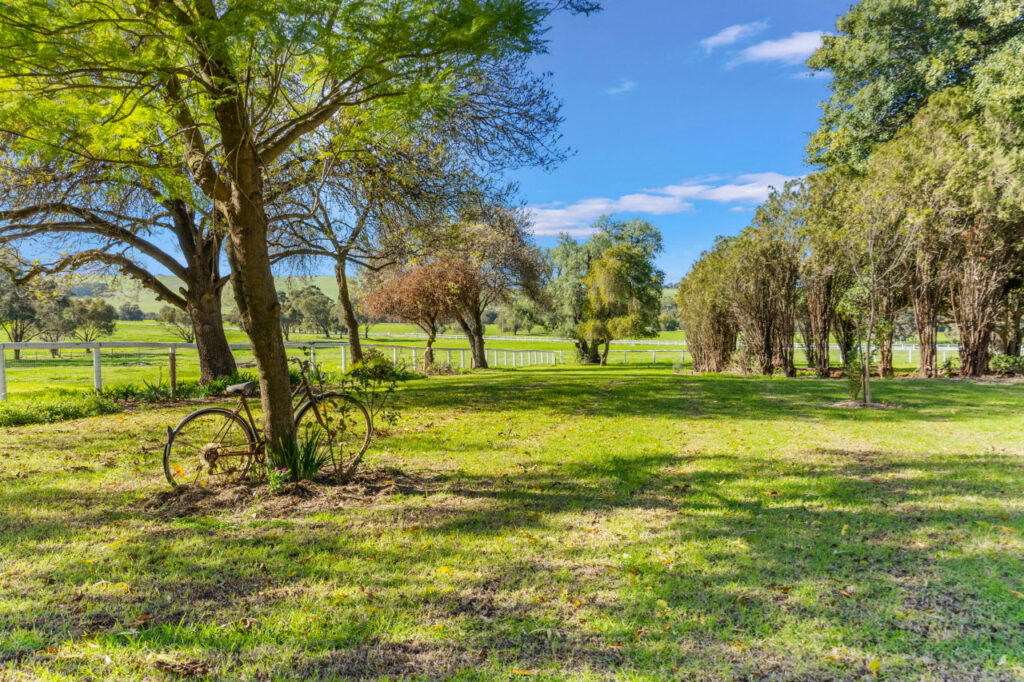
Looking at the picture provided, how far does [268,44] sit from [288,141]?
1397mm

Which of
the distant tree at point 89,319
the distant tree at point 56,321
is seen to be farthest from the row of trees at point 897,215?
the distant tree at point 89,319

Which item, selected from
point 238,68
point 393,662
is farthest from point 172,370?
point 393,662

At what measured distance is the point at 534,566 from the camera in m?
3.22

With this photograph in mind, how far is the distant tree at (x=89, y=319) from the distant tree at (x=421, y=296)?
83.6 ft

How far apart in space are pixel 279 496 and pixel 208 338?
30.8 feet

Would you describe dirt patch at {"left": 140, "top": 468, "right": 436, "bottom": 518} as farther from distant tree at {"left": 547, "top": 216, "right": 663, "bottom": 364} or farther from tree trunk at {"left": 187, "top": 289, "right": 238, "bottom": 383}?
distant tree at {"left": 547, "top": 216, "right": 663, "bottom": 364}

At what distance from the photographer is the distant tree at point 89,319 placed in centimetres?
3575

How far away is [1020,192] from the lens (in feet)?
39.0

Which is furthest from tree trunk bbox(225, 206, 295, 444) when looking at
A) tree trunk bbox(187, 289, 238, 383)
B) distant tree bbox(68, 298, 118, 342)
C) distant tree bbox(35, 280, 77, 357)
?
distant tree bbox(68, 298, 118, 342)

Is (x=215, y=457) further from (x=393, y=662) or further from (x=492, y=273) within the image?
(x=492, y=273)

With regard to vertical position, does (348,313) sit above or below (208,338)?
above

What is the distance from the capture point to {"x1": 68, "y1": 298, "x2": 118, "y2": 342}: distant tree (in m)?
35.8

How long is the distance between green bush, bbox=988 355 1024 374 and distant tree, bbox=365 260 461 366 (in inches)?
667

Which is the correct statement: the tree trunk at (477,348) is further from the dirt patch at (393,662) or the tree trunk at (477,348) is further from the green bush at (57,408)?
the dirt patch at (393,662)
